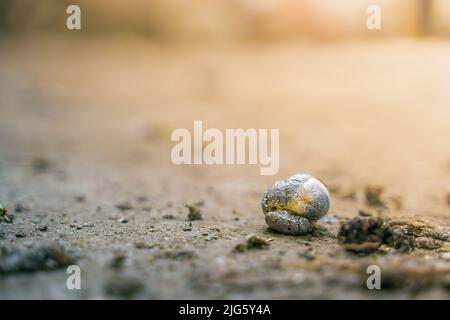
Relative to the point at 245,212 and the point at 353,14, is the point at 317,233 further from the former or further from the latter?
the point at 353,14

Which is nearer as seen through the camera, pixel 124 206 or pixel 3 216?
pixel 3 216

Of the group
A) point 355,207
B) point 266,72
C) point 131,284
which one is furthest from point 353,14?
point 131,284

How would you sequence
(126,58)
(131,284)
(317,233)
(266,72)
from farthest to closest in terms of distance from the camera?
(126,58)
(266,72)
(317,233)
(131,284)

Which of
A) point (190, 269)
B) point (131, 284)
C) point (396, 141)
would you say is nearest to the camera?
point (131, 284)

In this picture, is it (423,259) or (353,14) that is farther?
(353,14)
